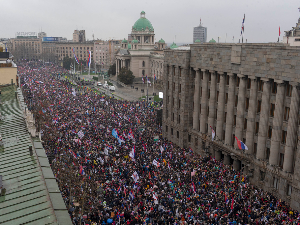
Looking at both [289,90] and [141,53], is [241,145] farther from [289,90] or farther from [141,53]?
[141,53]

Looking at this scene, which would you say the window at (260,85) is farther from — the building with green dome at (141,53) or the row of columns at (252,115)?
the building with green dome at (141,53)

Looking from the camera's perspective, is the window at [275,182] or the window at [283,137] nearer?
the window at [283,137]

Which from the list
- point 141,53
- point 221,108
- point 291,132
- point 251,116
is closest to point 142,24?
point 141,53

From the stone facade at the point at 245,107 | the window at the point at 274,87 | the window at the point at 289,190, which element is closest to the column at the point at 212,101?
the stone facade at the point at 245,107

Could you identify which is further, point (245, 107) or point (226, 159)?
point (226, 159)

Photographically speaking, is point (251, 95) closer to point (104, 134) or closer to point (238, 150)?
point (238, 150)

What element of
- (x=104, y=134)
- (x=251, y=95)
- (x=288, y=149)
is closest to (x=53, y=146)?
(x=104, y=134)

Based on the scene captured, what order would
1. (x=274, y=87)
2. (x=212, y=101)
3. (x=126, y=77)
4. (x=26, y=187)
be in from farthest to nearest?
(x=126, y=77), (x=212, y=101), (x=274, y=87), (x=26, y=187)
